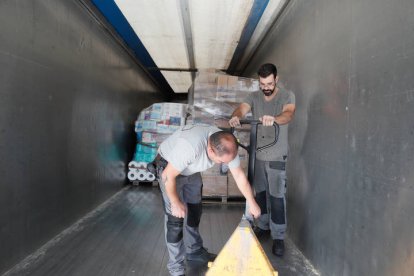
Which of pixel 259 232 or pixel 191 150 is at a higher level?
pixel 191 150

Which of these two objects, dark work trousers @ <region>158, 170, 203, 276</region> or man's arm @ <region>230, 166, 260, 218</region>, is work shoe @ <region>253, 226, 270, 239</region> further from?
man's arm @ <region>230, 166, 260, 218</region>

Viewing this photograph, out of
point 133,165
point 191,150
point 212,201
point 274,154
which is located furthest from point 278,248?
point 133,165

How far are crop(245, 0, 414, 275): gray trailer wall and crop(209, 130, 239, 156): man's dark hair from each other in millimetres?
796

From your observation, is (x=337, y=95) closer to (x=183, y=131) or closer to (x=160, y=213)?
(x=183, y=131)

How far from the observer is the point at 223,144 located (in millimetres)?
1809

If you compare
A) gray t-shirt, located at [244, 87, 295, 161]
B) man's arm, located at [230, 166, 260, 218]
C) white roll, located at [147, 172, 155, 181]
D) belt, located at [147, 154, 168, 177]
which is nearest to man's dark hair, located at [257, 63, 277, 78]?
gray t-shirt, located at [244, 87, 295, 161]

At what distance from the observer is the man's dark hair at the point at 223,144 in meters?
1.81

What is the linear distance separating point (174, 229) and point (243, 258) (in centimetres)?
70

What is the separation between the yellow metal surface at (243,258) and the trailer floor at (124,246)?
861mm

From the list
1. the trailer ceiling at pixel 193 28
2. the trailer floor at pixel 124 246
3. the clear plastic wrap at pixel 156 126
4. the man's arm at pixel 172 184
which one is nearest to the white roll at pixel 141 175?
the clear plastic wrap at pixel 156 126

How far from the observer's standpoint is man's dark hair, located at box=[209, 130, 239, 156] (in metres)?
1.81

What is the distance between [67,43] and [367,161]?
10.4 ft

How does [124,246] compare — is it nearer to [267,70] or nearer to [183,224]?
[183,224]

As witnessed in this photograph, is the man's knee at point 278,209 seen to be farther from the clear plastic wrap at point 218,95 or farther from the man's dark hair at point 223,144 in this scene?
the clear plastic wrap at point 218,95
